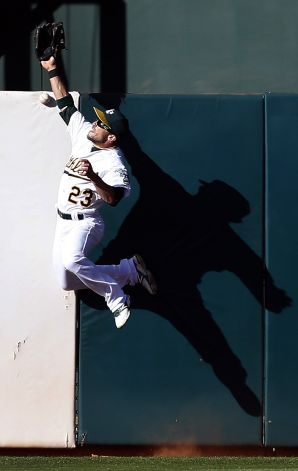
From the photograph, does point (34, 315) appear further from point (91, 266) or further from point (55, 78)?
point (55, 78)

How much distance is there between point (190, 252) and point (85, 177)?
0.98m

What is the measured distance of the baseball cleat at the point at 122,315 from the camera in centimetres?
787

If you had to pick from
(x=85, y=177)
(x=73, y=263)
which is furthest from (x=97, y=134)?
(x=73, y=263)

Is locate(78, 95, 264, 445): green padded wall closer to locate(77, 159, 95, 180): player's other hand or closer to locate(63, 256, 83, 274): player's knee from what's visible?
locate(63, 256, 83, 274): player's knee

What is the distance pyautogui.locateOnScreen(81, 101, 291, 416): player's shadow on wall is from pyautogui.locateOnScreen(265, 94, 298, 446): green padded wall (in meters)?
0.11

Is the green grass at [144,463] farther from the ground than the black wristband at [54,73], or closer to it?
closer to it

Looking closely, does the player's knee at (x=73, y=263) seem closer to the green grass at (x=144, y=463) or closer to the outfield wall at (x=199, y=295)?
the outfield wall at (x=199, y=295)

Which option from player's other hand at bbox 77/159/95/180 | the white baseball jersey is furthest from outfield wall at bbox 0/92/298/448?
player's other hand at bbox 77/159/95/180

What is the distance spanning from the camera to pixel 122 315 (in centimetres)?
788

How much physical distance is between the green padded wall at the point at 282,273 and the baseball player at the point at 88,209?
36.3 inches

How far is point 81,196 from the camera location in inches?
308

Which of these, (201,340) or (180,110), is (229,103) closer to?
(180,110)

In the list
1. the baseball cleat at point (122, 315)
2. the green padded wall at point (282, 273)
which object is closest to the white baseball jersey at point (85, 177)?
the baseball cleat at point (122, 315)

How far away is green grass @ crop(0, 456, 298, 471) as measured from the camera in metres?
7.46
